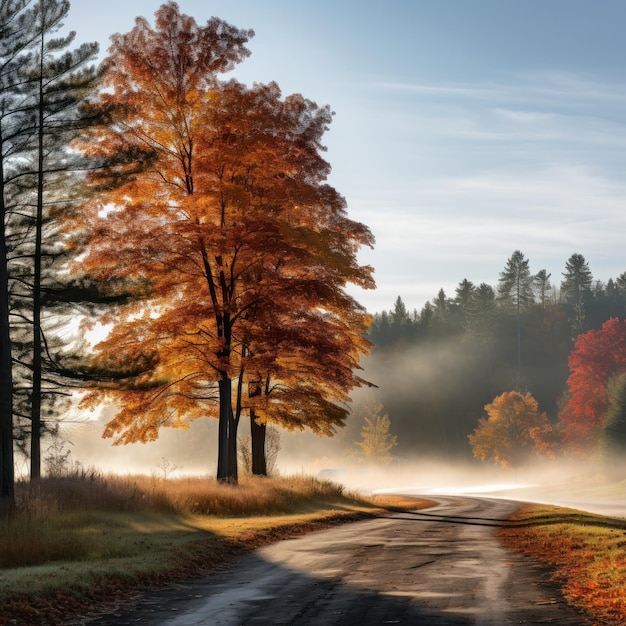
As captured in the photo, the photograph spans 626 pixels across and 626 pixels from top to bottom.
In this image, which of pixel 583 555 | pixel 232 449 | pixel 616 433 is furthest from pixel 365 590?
pixel 616 433

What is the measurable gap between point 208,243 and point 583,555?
1518cm

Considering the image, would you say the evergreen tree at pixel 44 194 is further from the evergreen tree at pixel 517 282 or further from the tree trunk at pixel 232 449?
the evergreen tree at pixel 517 282

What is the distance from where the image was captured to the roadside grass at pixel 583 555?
11001 mm

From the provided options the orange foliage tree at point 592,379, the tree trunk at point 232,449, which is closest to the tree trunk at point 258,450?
the tree trunk at point 232,449

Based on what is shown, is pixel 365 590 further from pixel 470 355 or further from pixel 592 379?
pixel 470 355

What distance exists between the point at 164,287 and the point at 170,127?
5.22m

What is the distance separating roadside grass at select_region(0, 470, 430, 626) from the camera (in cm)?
1195

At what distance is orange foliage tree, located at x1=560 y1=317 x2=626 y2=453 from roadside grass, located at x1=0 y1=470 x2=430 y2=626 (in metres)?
61.1

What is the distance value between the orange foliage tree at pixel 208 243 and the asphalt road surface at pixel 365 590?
1003cm

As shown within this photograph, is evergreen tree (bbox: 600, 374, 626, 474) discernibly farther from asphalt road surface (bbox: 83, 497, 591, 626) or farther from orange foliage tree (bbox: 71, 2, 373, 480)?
asphalt road surface (bbox: 83, 497, 591, 626)

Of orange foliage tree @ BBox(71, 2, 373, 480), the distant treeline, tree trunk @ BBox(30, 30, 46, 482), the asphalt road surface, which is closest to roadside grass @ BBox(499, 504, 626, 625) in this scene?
the asphalt road surface

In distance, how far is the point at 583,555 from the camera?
52.0 ft

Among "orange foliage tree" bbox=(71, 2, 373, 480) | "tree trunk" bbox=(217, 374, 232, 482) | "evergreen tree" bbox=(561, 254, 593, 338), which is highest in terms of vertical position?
"evergreen tree" bbox=(561, 254, 593, 338)

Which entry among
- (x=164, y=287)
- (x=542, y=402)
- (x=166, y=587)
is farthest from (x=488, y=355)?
(x=166, y=587)
